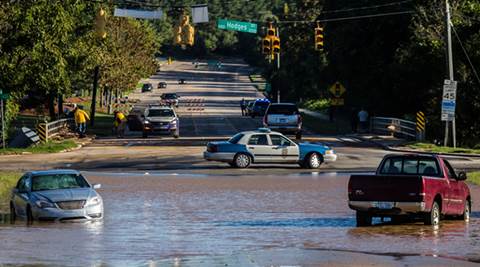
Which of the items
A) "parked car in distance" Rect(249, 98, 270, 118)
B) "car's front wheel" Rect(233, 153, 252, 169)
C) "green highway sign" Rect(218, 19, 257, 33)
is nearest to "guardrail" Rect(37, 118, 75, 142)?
"green highway sign" Rect(218, 19, 257, 33)

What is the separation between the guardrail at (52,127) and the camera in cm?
5569

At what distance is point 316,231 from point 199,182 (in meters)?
14.1

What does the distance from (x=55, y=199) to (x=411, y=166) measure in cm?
803

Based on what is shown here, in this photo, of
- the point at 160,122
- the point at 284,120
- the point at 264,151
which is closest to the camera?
the point at 264,151

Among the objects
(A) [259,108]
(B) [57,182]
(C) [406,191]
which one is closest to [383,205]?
(C) [406,191]

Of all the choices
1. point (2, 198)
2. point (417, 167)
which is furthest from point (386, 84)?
point (417, 167)

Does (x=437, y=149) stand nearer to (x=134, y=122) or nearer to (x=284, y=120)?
(x=284, y=120)

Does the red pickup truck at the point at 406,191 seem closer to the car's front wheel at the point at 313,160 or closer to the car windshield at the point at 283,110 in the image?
the car's front wheel at the point at 313,160

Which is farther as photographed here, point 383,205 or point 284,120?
point 284,120

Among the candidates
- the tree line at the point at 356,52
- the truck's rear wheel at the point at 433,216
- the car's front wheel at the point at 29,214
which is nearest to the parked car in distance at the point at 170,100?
the tree line at the point at 356,52

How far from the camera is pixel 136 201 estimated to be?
29.0 meters

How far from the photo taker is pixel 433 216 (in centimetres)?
2247

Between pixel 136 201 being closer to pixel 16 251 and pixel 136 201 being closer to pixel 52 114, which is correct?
pixel 16 251

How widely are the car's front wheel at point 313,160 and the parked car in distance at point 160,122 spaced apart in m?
21.5
